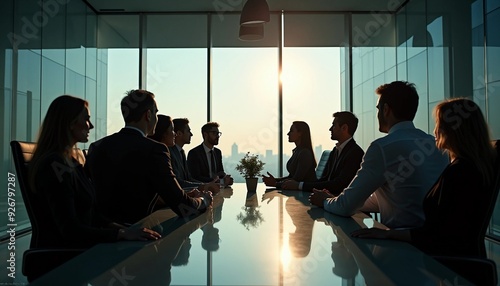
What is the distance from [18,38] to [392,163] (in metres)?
4.95

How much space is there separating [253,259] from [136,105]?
4.25ft

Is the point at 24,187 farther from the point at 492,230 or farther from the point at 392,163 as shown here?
the point at 492,230

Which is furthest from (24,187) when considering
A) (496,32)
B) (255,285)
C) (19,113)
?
(496,32)

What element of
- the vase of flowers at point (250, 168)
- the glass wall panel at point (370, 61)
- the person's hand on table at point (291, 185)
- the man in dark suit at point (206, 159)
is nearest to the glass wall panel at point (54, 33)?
the man in dark suit at point (206, 159)

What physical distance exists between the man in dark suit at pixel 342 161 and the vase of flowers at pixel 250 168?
35 centimetres

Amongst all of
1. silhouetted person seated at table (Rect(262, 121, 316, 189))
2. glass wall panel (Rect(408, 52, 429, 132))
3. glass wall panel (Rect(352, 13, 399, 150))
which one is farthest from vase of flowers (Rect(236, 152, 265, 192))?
glass wall panel (Rect(352, 13, 399, 150))

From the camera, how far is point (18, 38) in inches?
204

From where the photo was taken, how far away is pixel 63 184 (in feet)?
5.79

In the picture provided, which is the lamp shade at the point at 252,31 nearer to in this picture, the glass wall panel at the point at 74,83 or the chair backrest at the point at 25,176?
the chair backrest at the point at 25,176

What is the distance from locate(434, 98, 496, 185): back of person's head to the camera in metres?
1.72

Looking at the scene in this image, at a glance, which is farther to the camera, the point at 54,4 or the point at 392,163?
the point at 54,4

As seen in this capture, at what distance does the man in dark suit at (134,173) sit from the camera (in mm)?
1938

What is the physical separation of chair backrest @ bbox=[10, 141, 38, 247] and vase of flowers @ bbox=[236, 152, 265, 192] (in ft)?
5.47

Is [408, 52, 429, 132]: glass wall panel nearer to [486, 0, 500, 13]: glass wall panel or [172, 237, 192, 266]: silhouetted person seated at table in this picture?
[486, 0, 500, 13]: glass wall panel
